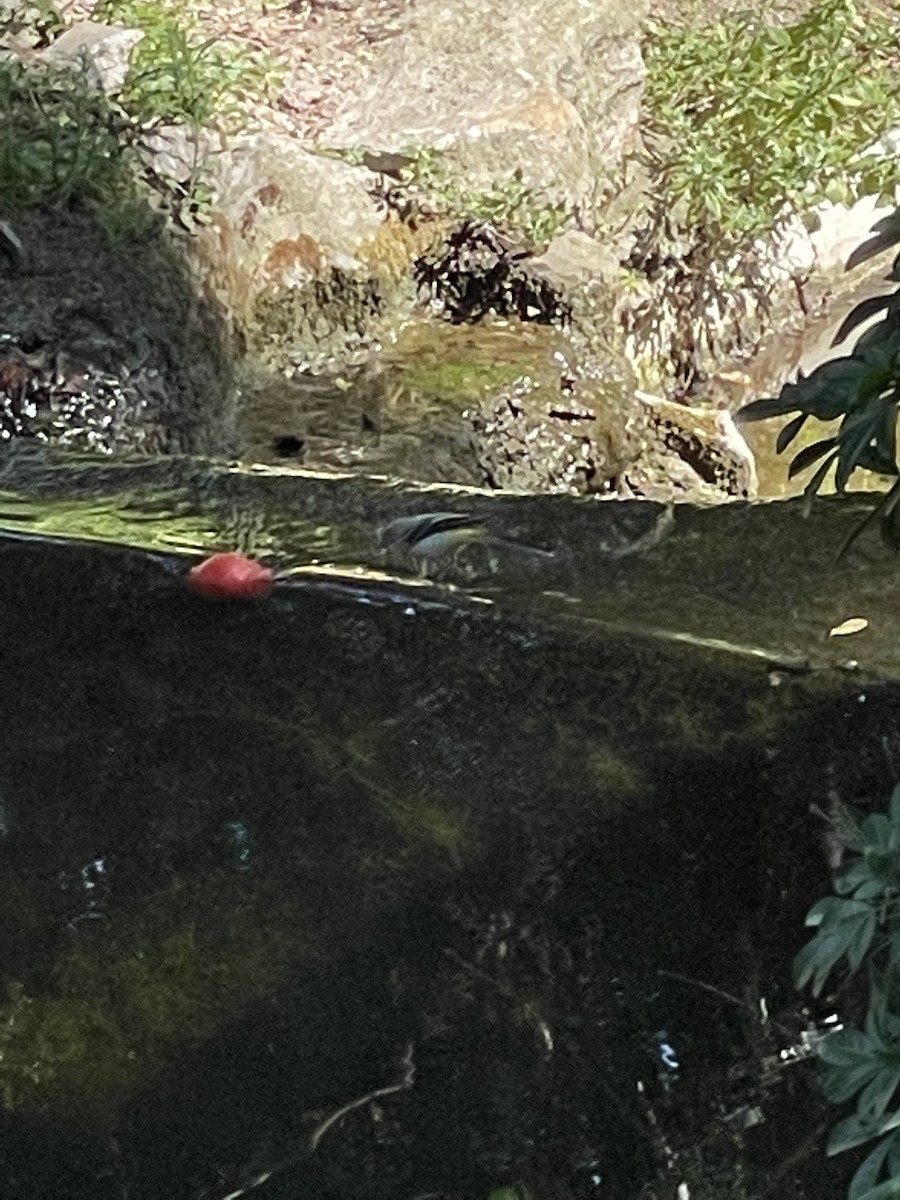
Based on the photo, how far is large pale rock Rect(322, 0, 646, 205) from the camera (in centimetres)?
573

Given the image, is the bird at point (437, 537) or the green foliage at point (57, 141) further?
the green foliage at point (57, 141)

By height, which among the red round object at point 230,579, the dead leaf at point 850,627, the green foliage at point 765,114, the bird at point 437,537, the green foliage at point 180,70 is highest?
the green foliage at point 180,70

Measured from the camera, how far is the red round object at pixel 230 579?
2273 mm

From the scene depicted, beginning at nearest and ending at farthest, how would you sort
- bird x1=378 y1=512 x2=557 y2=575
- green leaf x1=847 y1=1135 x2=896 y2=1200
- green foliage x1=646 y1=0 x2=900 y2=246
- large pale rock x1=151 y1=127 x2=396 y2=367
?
1. green leaf x1=847 y1=1135 x2=896 y2=1200
2. bird x1=378 y1=512 x2=557 y2=575
3. large pale rock x1=151 y1=127 x2=396 y2=367
4. green foliage x1=646 y1=0 x2=900 y2=246

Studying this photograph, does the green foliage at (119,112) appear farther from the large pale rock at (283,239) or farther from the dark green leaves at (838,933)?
the dark green leaves at (838,933)

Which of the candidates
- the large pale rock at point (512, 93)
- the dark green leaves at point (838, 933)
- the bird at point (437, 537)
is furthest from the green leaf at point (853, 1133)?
the large pale rock at point (512, 93)

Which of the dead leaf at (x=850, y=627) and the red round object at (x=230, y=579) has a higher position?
the red round object at (x=230, y=579)

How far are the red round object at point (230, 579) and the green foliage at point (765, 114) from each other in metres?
3.89

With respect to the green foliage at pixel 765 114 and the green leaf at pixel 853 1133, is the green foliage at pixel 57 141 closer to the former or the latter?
the green foliage at pixel 765 114

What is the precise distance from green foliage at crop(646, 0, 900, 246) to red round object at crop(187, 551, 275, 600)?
3893mm

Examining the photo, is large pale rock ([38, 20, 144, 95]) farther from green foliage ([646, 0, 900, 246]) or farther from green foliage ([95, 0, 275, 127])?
green foliage ([646, 0, 900, 246])

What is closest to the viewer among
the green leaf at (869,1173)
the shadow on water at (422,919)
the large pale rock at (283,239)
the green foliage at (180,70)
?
the green leaf at (869,1173)

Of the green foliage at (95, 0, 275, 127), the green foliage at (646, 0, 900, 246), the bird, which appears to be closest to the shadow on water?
the bird

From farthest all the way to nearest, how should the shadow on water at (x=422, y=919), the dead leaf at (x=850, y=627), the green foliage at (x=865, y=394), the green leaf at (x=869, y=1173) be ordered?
the dead leaf at (x=850, y=627), the shadow on water at (x=422, y=919), the green foliage at (x=865, y=394), the green leaf at (x=869, y=1173)
